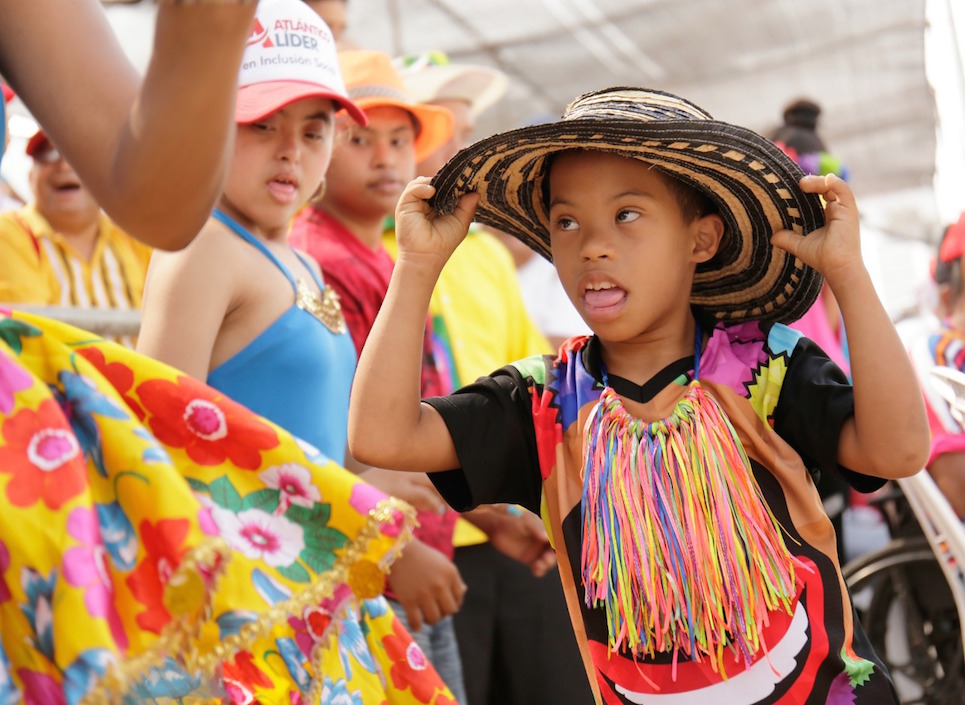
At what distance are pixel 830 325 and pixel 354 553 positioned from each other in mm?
3845

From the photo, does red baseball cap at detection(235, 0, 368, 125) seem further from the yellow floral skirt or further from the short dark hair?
the yellow floral skirt

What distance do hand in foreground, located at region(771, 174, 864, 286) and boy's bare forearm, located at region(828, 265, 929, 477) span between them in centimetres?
1

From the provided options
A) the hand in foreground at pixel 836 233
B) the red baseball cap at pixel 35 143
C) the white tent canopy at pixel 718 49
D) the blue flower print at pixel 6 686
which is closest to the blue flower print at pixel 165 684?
the blue flower print at pixel 6 686

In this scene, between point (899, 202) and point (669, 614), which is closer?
point (669, 614)

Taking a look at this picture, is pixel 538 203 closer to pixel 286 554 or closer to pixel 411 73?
pixel 286 554

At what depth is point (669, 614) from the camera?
1.76 meters

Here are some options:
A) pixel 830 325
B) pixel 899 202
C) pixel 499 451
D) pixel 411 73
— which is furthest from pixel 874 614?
pixel 899 202

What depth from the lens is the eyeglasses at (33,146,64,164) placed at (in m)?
3.66

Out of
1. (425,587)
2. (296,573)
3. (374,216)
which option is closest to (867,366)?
(296,573)

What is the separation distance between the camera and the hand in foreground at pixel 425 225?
1901 mm

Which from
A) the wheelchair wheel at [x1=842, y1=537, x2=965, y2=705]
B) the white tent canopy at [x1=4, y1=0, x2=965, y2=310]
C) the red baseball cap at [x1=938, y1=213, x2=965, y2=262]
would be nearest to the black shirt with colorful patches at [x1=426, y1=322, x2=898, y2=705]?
the wheelchair wheel at [x1=842, y1=537, x2=965, y2=705]

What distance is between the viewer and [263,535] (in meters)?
1.36

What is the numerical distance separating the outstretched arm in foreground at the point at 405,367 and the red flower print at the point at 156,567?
2.28 ft

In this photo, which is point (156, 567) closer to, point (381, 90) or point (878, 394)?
point (878, 394)
